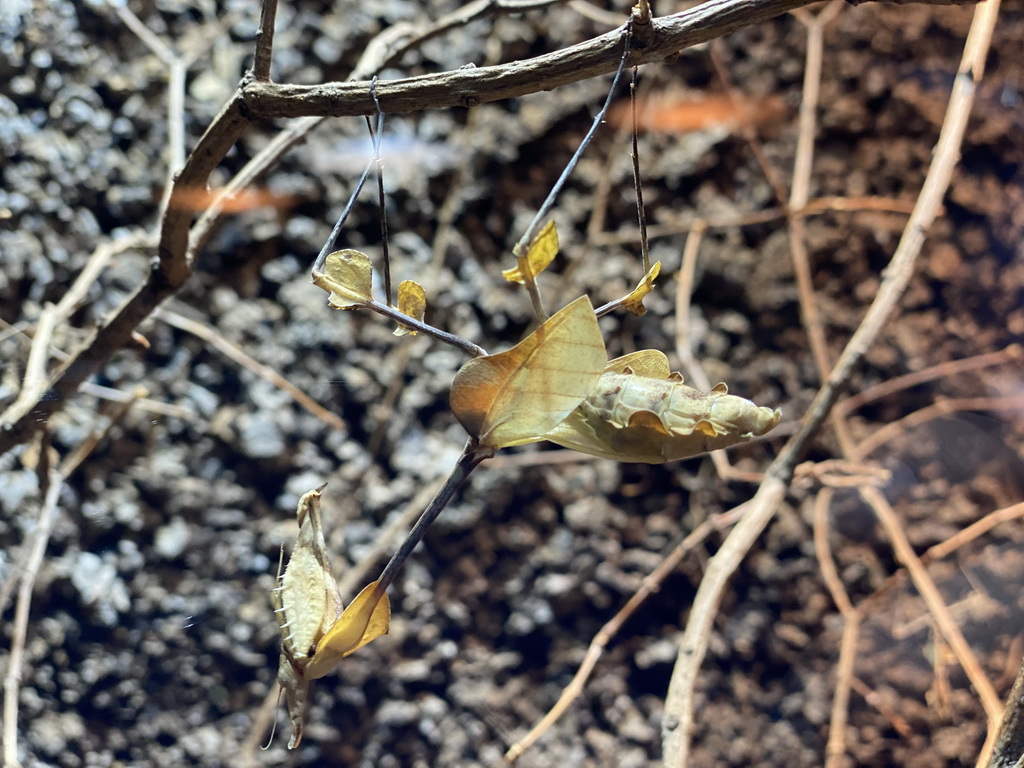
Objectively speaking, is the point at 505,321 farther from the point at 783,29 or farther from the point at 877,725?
the point at 877,725

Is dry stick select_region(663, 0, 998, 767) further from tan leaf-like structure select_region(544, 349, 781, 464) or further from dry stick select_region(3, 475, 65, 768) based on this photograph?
dry stick select_region(3, 475, 65, 768)

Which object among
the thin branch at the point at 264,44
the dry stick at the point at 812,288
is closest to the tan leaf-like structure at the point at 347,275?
the thin branch at the point at 264,44

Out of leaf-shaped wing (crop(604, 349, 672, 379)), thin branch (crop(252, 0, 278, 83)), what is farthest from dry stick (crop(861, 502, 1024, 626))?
thin branch (crop(252, 0, 278, 83))

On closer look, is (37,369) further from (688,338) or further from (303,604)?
(688,338)

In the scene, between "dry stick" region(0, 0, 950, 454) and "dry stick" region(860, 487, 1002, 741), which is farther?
"dry stick" region(860, 487, 1002, 741)

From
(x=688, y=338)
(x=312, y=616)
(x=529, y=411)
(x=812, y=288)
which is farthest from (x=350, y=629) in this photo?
(x=812, y=288)

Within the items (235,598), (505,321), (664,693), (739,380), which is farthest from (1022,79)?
(235,598)

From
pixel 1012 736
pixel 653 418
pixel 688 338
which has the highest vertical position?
pixel 688 338
